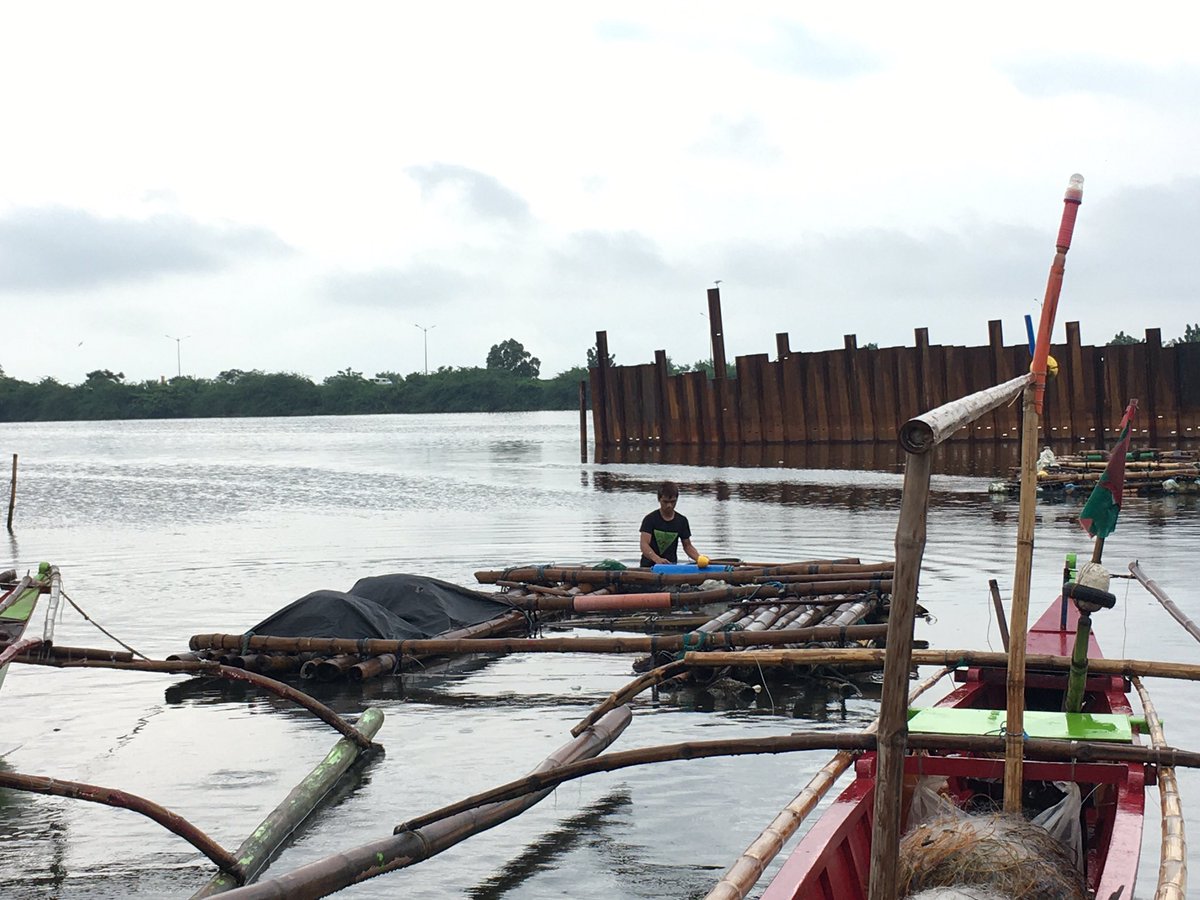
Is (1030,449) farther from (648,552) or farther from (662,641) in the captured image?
(648,552)

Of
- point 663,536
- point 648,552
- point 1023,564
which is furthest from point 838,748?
point 663,536

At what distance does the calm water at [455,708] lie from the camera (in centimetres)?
712

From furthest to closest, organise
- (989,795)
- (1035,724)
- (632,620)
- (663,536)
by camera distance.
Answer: (663,536), (632,620), (989,795), (1035,724)

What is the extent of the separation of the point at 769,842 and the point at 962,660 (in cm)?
316

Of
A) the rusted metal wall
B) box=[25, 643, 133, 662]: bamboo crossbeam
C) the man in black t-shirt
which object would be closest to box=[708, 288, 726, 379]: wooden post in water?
the rusted metal wall

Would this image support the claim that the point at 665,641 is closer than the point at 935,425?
No

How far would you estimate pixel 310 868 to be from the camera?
5160 mm

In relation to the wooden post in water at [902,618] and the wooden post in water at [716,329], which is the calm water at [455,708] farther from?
the wooden post in water at [716,329]

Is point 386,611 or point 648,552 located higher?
point 648,552

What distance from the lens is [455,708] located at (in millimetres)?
10422

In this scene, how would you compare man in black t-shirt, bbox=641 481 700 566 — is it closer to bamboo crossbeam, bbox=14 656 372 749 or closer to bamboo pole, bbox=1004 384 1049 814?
bamboo crossbeam, bbox=14 656 372 749

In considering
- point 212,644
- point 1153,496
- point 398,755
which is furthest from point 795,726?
point 1153,496

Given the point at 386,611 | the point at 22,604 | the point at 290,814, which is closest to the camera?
the point at 290,814

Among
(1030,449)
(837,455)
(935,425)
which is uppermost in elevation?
(935,425)
